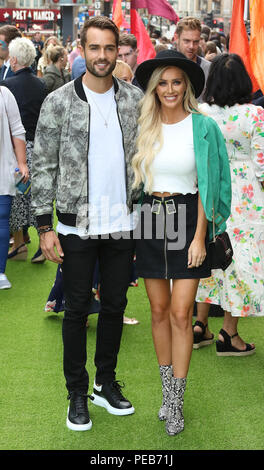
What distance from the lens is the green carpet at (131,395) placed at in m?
3.56

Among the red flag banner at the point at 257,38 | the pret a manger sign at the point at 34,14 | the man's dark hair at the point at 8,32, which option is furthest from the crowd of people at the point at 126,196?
the pret a manger sign at the point at 34,14

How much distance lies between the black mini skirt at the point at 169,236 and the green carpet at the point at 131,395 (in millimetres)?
816

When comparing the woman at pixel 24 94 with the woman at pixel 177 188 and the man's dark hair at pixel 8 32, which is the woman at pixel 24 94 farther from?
the woman at pixel 177 188

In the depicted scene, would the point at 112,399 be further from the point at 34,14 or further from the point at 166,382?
the point at 34,14

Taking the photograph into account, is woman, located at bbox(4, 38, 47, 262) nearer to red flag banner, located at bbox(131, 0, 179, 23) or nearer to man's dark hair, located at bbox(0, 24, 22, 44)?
man's dark hair, located at bbox(0, 24, 22, 44)

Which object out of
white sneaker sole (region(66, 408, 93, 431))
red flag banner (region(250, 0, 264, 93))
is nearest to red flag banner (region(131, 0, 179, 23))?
red flag banner (region(250, 0, 264, 93))

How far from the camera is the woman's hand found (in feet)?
11.5

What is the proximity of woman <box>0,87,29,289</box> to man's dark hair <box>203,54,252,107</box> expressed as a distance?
2078mm

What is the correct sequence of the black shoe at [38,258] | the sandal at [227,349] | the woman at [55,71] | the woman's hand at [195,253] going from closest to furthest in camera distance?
the woman's hand at [195,253]
the sandal at [227,349]
the black shoe at [38,258]
the woman at [55,71]
